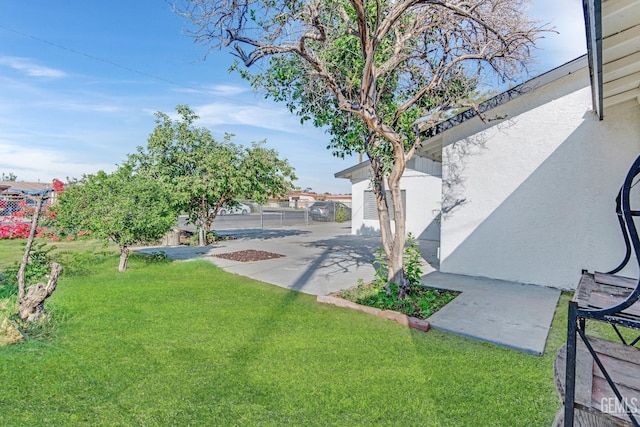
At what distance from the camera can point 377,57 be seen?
5488 millimetres

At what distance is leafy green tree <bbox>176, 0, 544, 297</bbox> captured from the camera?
13.4 feet

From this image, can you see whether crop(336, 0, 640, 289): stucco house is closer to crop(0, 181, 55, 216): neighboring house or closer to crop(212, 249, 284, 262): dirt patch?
crop(212, 249, 284, 262): dirt patch

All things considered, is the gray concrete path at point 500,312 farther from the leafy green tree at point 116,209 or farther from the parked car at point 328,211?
the parked car at point 328,211

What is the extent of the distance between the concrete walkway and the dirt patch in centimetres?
30

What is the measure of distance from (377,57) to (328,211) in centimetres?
1850

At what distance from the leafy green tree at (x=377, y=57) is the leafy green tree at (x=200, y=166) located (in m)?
5.39

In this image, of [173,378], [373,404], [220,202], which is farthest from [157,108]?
[373,404]

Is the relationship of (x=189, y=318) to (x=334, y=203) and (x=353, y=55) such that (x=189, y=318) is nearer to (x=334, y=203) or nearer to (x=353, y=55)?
(x=353, y=55)

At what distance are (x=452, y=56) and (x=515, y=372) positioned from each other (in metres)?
4.77

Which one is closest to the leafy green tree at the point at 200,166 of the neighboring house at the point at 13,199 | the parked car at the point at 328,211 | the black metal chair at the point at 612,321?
the neighboring house at the point at 13,199

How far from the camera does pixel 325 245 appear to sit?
11867 millimetres

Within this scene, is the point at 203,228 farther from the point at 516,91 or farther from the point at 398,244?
the point at 516,91

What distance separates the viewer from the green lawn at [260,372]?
2.33 metres

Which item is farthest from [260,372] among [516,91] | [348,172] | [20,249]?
[348,172]
